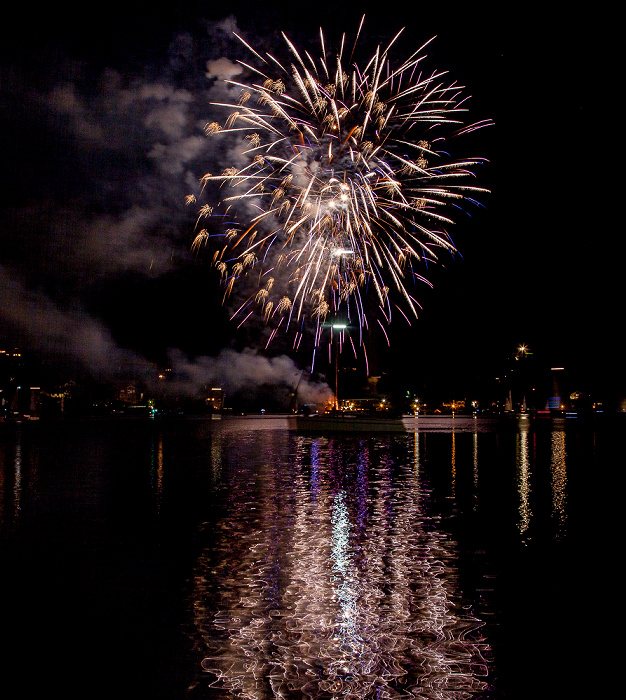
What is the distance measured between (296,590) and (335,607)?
583 mm

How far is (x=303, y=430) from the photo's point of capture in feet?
125

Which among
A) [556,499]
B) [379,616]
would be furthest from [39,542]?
[556,499]

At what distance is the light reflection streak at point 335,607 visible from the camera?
383cm

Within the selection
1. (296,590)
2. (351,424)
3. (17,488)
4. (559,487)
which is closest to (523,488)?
(559,487)

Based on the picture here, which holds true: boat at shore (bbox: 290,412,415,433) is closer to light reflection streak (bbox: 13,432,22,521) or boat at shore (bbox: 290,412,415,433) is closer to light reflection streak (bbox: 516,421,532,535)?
light reflection streak (bbox: 516,421,532,535)

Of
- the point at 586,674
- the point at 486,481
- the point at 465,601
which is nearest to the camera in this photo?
the point at 586,674

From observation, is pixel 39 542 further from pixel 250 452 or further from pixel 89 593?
pixel 250 452

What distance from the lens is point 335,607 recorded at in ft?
17.0

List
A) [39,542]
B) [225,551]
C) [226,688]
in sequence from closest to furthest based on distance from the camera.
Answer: [226,688]
[225,551]
[39,542]

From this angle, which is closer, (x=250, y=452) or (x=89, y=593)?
(x=89, y=593)

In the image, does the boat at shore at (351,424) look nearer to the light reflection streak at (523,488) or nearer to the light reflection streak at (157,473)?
the light reflection streak at (523,488)

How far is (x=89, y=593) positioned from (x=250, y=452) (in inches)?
670

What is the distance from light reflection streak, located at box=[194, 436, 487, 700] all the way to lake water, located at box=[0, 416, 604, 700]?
0.02 metres

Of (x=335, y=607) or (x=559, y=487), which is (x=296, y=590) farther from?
(x=559, y=487)
